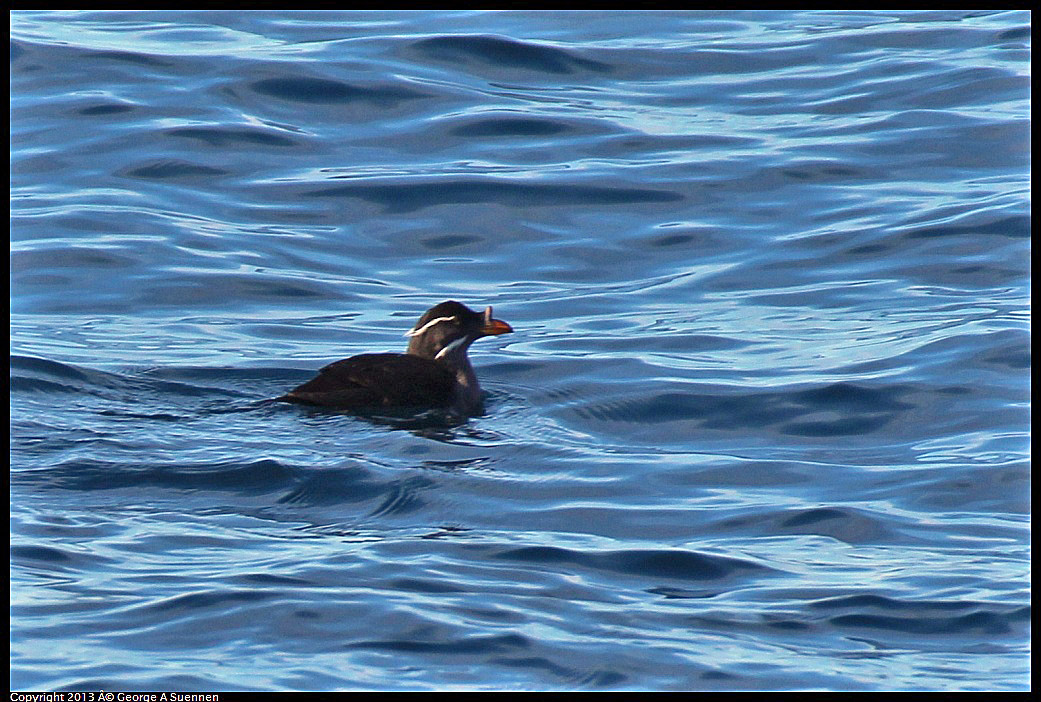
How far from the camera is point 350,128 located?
15.7m

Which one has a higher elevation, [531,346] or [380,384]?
[380,384]

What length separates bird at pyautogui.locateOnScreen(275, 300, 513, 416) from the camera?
932cm

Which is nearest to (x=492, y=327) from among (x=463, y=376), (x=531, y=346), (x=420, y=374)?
(x=463, y=376)

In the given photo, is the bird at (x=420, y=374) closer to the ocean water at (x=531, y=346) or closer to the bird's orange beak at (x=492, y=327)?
the bird's orange beak at (x=492, y=327)

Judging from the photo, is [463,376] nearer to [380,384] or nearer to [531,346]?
[380,384]

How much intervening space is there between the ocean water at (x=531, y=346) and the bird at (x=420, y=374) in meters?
0.15

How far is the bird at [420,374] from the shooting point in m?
9.32

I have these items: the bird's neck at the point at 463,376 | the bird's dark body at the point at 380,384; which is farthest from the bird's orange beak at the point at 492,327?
the bird's dark body at the point at 380,384

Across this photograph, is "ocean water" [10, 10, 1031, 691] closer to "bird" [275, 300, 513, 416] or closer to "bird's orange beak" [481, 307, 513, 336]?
"bird" [275, 300, 513, 416]

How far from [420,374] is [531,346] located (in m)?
1.46

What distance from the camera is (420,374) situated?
9727 millimetres

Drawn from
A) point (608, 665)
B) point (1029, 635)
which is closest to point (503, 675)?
point (608, 665)

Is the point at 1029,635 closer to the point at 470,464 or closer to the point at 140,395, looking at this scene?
the point at 470,464

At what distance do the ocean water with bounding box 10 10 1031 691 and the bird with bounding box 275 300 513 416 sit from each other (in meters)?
0.15
